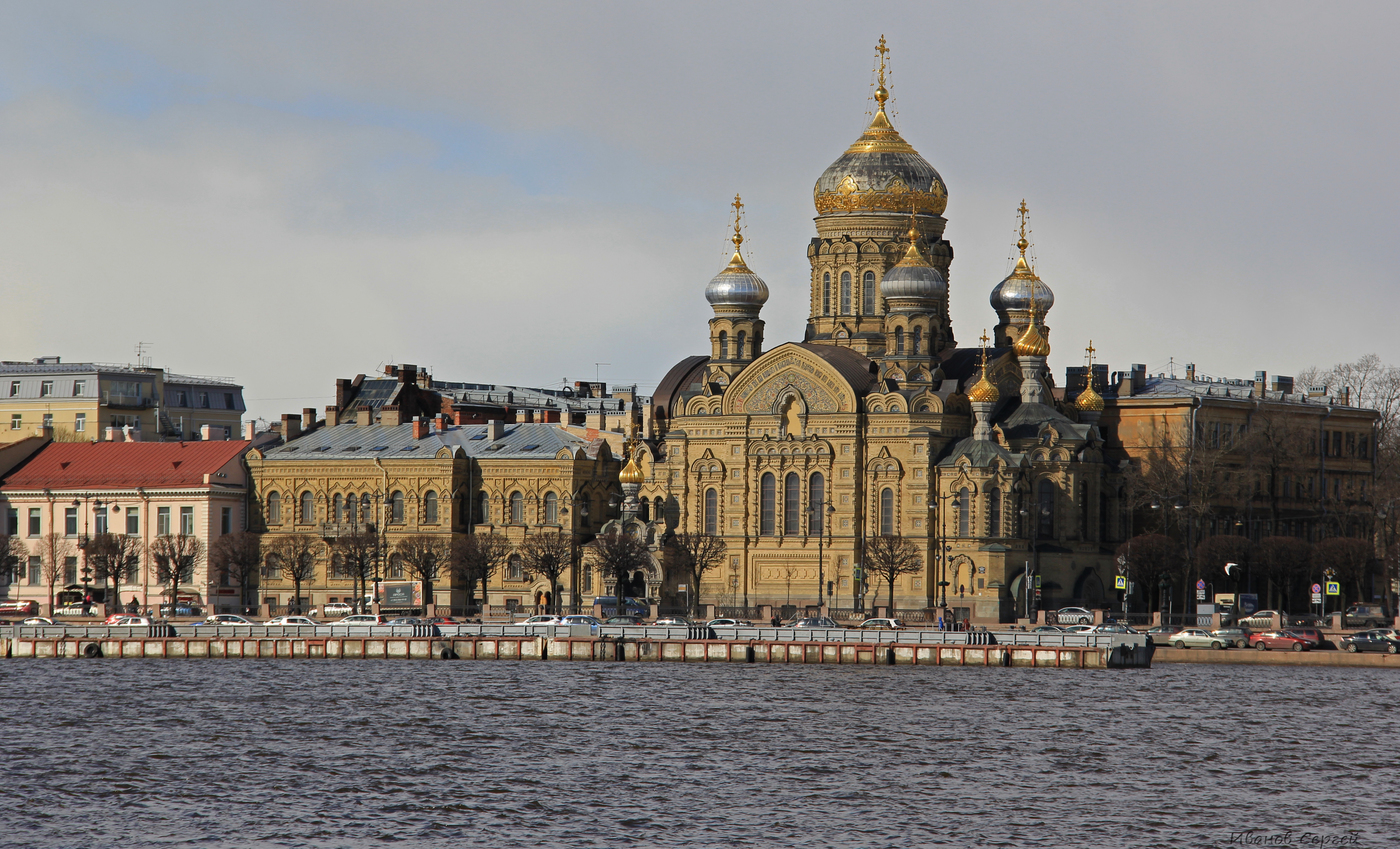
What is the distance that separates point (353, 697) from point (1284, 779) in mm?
26356

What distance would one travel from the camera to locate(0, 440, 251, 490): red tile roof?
106m

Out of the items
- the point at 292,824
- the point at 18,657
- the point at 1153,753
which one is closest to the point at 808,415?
the point at 18,657

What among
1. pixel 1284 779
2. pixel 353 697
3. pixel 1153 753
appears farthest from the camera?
pixel 353 697

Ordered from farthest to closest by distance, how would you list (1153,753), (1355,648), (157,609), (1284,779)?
(157,609) → (1355,648) → (1153,753) → (1284,779)

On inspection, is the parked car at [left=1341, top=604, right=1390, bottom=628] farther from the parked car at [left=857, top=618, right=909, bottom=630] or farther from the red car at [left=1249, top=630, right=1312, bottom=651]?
the parked car at [left=857, top=618, right=909, bottom=630]

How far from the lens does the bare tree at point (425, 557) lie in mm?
99375

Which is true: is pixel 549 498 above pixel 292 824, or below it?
above

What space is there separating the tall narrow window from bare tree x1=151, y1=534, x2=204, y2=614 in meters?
31.2

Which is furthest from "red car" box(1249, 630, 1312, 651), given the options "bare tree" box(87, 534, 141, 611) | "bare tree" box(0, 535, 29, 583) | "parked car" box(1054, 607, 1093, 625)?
"bare tree" box(0, 535, 29, 583)

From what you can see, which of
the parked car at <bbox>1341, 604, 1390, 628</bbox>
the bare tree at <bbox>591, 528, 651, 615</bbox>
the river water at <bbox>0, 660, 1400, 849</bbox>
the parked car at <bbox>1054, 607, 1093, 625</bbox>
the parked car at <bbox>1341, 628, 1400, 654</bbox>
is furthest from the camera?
the bare tree at <bbox>591, 528, 651, 615</bbox>

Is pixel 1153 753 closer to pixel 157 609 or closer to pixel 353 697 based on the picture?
pixel 353 697

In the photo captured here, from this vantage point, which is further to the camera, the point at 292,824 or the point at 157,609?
the point at 157,609

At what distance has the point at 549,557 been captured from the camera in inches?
3851

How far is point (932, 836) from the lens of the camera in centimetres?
4216
